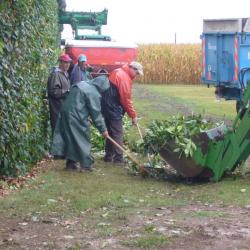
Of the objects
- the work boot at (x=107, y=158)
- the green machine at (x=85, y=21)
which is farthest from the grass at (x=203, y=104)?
the work boot at (x=107, y=158)

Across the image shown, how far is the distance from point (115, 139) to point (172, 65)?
29108 mm

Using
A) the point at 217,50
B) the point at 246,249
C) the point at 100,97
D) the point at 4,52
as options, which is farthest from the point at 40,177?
the point at 217,50

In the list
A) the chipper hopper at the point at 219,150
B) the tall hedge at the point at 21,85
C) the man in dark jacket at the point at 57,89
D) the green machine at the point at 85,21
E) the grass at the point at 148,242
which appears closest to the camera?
the grass at the point at 148,242

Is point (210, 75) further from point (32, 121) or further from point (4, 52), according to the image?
point (4, 52)

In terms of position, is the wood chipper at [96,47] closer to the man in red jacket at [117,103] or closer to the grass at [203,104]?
the grass at [203,104]

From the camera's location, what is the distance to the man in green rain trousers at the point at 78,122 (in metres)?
11.1

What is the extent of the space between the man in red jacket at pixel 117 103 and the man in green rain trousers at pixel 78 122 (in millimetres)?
602

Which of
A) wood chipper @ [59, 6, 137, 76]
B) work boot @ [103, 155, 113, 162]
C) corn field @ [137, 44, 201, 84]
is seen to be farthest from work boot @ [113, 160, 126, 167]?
corn field @ [137, 44, 201, 84]

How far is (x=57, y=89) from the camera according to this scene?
40.4 ft

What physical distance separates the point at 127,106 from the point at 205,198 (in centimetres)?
296

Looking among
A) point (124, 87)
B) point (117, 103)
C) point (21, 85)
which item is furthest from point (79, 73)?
point (21, 85)

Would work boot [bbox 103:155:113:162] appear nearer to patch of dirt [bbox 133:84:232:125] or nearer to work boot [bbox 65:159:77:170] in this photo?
work boot [bbox 65:159:77:170]

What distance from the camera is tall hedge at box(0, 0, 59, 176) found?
355 inches

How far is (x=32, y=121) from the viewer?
10.6m
